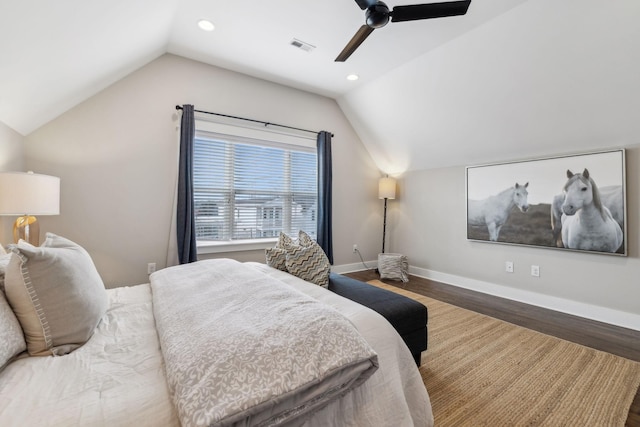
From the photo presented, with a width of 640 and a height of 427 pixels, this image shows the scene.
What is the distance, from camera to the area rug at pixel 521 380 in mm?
1473

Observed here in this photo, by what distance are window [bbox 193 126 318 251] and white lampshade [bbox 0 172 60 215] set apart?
1442mm

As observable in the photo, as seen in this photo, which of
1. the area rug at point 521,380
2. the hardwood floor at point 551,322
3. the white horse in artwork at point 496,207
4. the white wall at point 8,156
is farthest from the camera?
the white horse in artwork at point 496,207

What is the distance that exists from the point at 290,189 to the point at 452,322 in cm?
264

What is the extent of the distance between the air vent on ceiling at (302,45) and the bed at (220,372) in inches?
102

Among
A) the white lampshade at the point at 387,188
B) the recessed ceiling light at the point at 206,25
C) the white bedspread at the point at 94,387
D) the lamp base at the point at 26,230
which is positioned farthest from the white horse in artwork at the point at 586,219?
the lamp base at the point at 26,230

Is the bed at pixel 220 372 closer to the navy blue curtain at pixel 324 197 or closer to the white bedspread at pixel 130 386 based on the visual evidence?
the white bedspread at pixel 130 386

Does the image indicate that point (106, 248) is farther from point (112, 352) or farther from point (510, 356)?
point (510, 356)

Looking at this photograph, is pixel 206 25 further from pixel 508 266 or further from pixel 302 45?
pixel 508 266

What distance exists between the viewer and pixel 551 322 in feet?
8.72

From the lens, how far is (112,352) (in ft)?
3.43

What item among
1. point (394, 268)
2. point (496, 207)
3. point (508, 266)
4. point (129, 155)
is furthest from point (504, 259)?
point (129, 155)

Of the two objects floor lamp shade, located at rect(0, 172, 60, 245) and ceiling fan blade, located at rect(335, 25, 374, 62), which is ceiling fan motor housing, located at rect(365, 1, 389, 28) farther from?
floor lamp shade, located at rect(0, 172, 60, 245)

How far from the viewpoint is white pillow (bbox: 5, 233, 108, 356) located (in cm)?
99

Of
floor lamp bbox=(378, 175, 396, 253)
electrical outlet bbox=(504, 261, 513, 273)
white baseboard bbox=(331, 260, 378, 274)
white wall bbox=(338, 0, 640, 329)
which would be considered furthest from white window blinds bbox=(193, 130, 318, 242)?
electrical outlet bbox=(504, 261, 513, 273)
